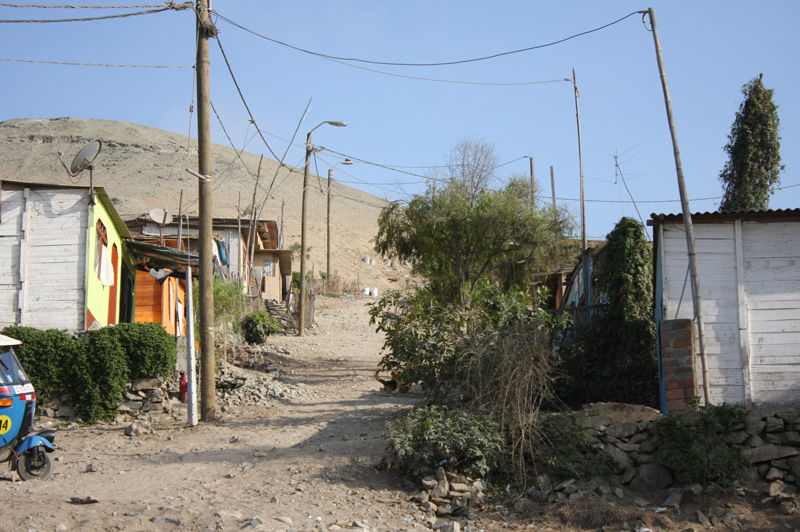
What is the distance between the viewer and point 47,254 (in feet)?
45.1

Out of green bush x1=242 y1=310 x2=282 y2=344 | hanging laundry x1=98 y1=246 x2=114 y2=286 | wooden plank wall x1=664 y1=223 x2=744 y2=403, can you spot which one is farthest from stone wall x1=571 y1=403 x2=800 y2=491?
green bush x1=242 y1=310 x2=282 y2=344

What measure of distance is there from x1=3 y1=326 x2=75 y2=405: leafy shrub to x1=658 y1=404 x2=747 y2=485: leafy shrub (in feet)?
32.3

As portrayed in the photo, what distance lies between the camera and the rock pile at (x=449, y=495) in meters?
9.14

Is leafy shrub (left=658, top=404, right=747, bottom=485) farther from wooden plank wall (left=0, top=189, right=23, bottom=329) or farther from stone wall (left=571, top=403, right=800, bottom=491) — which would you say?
wooden plank wall (left=0, top=189, right=23, bottom=329)

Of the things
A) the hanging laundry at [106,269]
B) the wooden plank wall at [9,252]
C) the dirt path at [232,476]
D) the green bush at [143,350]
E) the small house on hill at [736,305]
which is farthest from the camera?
the hanging laundry at [106,269]

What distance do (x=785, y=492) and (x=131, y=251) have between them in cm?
1413

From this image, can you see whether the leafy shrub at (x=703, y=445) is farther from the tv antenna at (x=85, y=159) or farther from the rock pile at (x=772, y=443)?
the tv antenna at (x=85, y=159)

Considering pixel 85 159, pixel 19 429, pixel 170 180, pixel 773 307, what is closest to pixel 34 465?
pixel 19 429

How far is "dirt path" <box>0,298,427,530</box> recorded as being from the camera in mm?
7785

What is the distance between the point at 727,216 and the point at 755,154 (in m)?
8.70

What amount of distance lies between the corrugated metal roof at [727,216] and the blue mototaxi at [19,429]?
29.8ft

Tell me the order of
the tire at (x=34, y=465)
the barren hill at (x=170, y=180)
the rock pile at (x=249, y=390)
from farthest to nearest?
1. the barren hill at (x=170, y=180)
2. the rock pile at (x=249, y=390)
3. the tire at (x=34, y=465)

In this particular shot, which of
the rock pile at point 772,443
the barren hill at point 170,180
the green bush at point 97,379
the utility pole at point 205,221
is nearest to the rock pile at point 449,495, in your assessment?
the rock pile at point 772,443

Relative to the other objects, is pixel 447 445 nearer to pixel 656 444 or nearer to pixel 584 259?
pixel 656 444
